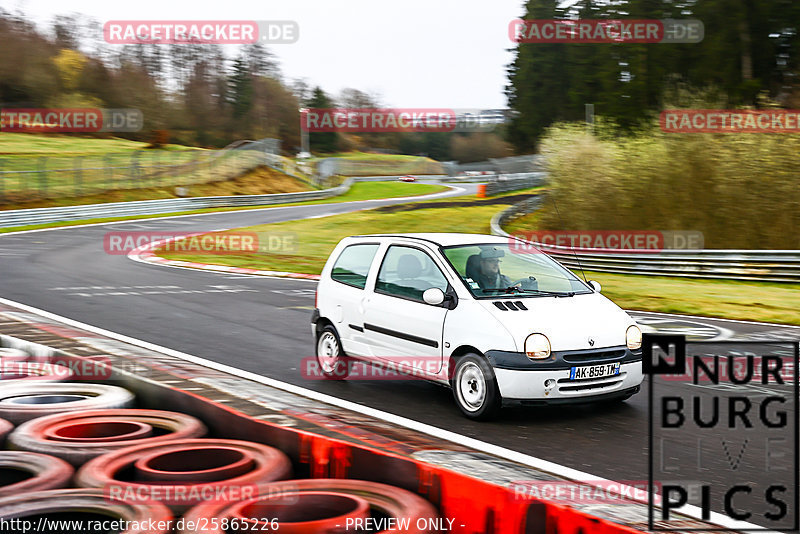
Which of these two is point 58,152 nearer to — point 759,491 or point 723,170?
point 723,170

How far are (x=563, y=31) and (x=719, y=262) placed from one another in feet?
183

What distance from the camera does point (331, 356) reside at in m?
9.41

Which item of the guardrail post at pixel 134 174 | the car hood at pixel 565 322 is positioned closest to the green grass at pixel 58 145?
the guardrail post at pixel 134 174

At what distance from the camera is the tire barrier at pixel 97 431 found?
551cm

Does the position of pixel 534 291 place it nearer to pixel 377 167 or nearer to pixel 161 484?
pixel 161 484

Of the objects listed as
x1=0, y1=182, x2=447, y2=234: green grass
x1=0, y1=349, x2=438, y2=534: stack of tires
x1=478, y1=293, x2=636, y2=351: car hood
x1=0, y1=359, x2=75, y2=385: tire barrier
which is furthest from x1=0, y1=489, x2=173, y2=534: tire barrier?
x1=0, y1=182, x2=447, y2=234: green grass

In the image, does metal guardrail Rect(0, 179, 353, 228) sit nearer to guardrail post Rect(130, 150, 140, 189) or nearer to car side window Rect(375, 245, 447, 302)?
guardrail post Rect(130, 150, 140, 189)

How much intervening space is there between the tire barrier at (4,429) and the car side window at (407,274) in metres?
3.81

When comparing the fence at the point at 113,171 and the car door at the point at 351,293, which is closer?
the car door at the point at 351,293

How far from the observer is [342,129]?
340 ft

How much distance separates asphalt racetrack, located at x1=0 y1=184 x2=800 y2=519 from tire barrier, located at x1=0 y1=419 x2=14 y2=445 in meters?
3.26

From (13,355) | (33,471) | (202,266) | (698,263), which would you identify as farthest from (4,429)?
(698,263)

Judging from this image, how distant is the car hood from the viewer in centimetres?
739

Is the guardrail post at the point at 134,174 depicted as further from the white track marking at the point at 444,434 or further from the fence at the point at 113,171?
the white track marking at the point at 444,434
